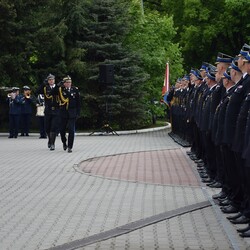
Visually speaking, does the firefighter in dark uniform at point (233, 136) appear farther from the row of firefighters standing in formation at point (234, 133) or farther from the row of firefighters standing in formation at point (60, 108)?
the row of firefighters standing in formation at point (60, 108)

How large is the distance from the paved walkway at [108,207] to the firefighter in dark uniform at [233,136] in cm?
30

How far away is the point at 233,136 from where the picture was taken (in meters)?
8.95

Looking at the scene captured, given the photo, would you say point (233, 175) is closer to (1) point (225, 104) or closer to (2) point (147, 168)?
(1) point (225, 104)

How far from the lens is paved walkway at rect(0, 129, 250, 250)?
26.2ft

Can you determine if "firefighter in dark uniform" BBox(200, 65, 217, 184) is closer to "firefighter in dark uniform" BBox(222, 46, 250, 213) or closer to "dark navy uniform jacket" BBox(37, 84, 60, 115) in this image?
"firefighter in dark uniform" BBox(222, 46, 250, 213)

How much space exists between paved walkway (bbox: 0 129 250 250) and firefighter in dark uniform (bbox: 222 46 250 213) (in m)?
0.30

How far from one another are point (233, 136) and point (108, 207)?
2319 mm

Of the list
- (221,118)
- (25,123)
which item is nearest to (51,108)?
(25,123)

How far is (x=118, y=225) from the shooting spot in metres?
8.93

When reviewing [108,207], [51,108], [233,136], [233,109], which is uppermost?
[233,109]

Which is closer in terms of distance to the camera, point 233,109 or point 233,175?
point 233,109

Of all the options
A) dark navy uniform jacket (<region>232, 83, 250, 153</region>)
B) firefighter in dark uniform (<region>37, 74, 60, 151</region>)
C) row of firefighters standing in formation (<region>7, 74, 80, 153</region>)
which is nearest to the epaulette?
dark navy uniform jacket (<region>232, 83, 250, 153</region>)

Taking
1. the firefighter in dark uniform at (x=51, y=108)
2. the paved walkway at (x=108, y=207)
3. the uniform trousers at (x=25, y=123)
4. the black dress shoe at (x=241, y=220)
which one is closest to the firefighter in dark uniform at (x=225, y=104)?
the paved walkway at (x=108, y=207)

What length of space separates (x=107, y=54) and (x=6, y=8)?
537 cm
